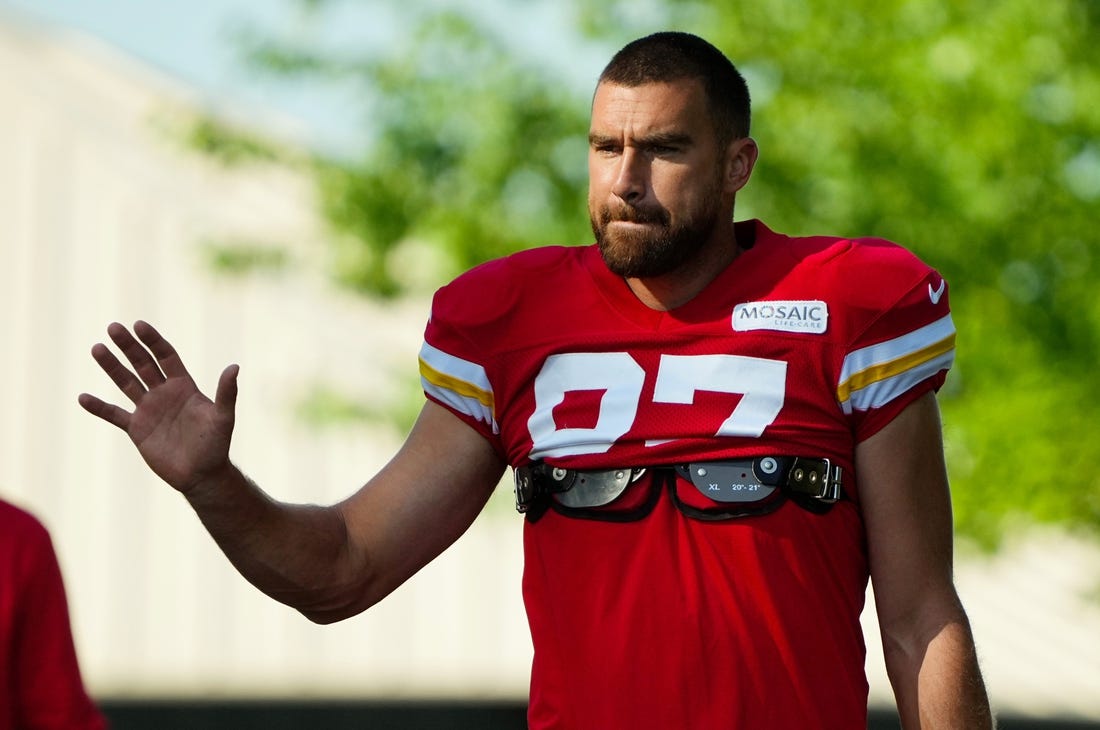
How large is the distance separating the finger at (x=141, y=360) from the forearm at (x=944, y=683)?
4.72ft

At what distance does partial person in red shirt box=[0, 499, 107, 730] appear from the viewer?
3.40 metres

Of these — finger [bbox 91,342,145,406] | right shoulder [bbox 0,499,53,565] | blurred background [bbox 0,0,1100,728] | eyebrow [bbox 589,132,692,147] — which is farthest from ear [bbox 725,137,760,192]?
blurred background [bbox 0,0,1100,728]

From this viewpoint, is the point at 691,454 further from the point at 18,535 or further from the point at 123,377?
the point at 18,535

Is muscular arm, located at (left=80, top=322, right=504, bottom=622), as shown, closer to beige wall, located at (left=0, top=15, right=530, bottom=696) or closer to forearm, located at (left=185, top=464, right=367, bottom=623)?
forearm, located at (left=185, top=464, right=367, bottom=623)

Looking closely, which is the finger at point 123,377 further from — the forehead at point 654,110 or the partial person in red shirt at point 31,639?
the forehead at point 654,110

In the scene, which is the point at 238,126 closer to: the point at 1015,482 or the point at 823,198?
the point at 823,198

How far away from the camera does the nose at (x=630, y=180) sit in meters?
2.99

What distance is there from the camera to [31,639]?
3436mm

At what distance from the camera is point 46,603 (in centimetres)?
345

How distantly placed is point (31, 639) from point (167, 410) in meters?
0.74

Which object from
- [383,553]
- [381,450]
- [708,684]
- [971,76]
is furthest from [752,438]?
[381,450]

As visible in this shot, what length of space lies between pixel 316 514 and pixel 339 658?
14936mm

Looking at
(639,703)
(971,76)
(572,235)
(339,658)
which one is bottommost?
(339,658)

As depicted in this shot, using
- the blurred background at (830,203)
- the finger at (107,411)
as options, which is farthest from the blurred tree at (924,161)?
the finger at (107,411)
